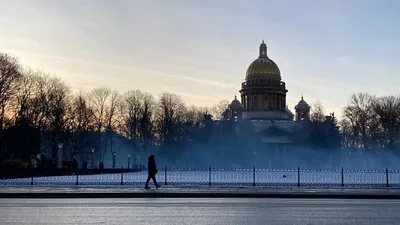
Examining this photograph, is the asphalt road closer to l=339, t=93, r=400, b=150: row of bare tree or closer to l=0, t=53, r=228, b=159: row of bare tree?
l=0, t=53, r=228, b=159: row of bare tree

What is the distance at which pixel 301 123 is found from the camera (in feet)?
397

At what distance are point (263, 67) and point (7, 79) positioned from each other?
8360 cm

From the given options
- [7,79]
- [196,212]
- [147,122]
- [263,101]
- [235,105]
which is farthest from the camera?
[263,101]

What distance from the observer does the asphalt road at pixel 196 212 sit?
16422 mm

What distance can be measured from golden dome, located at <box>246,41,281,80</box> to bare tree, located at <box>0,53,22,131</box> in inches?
3147

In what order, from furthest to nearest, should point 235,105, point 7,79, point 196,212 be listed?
point 235,105 < point 7,79 < point 196,212

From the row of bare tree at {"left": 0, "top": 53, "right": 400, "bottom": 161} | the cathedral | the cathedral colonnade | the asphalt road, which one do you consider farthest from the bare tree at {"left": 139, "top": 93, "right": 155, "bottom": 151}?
the asphalt road

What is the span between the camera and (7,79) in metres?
62.4

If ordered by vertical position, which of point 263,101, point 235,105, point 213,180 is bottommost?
point 213,180

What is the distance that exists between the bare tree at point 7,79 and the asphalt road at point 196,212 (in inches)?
1530

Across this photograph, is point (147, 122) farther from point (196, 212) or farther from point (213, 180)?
point (196, 212)

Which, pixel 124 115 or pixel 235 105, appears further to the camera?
pixel 235 105

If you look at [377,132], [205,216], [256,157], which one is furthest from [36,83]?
[205,216]

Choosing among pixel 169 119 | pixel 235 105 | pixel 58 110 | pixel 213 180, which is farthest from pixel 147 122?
pixel 213 180
